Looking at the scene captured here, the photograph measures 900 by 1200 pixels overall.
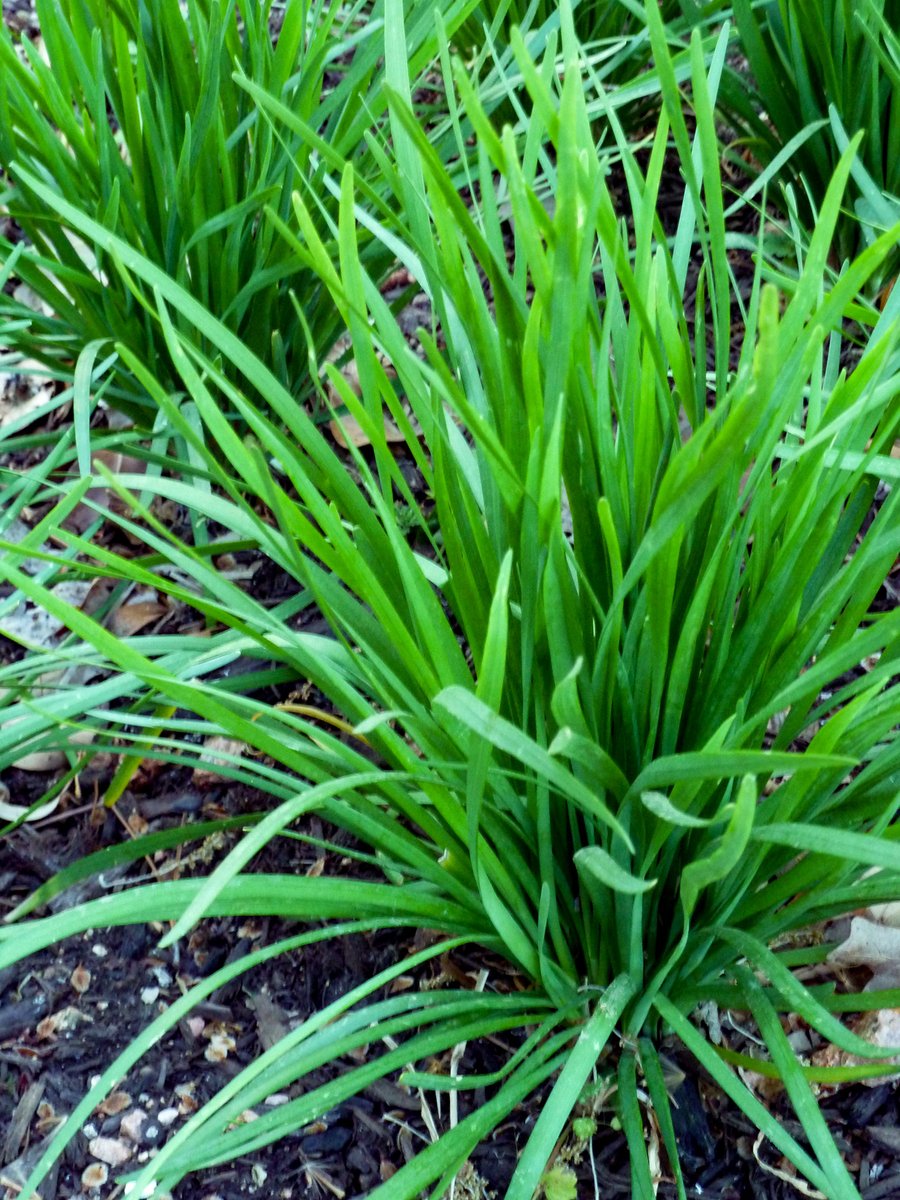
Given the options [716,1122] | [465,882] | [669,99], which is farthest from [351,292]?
[716,1122]

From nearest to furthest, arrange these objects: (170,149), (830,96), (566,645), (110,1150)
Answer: (566,645) → (110,1150) → (170,149) → (830,96)

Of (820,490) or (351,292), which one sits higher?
(351,292)

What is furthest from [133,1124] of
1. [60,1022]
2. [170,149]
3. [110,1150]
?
[170,149]

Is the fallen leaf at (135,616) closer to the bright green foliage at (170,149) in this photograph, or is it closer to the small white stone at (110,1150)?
the bright green foliage at (170,149)

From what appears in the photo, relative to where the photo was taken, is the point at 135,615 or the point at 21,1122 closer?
the point at 21,1122

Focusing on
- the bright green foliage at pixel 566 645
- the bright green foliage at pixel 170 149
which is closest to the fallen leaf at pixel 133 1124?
the bright green foliage at pixel 566 645

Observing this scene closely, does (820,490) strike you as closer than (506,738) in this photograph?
No

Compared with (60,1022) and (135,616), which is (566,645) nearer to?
(60,1022)

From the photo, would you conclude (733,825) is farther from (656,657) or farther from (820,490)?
(820,490)
